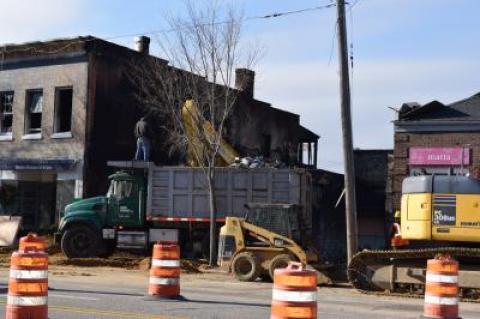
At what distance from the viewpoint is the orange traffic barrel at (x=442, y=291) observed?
11.4 meters

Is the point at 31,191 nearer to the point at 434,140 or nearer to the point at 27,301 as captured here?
the point at 434,140

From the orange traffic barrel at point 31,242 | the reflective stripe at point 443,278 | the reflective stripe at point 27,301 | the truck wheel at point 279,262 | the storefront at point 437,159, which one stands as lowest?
the truck wheel at point 279,262

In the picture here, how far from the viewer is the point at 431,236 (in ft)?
53.9

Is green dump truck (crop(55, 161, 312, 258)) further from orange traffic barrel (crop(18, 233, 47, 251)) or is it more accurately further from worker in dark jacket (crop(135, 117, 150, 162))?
orange traffic barrel (crop(18, 233, 47, 251))

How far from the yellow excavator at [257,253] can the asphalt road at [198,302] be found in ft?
1.57

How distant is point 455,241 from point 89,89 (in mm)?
18593

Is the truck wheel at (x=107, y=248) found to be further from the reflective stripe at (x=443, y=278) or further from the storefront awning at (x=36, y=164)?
the reflective stripe at (x=443, y=278)

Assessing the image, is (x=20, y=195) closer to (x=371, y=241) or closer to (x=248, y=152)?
(x=248, y=152)

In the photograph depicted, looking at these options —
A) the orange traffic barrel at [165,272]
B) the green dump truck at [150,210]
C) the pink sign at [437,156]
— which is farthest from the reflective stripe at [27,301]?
the pink sign at [437,156]

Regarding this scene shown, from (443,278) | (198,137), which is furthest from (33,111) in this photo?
(443,278)

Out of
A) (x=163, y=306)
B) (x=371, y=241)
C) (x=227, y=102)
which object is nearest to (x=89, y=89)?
(x=227, y=102)

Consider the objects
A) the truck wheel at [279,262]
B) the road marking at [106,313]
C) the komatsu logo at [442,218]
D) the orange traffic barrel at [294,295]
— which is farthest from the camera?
the truck wheel at [279,262]

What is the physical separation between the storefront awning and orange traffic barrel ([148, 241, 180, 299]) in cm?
1789

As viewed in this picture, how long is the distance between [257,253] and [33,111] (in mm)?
16286
